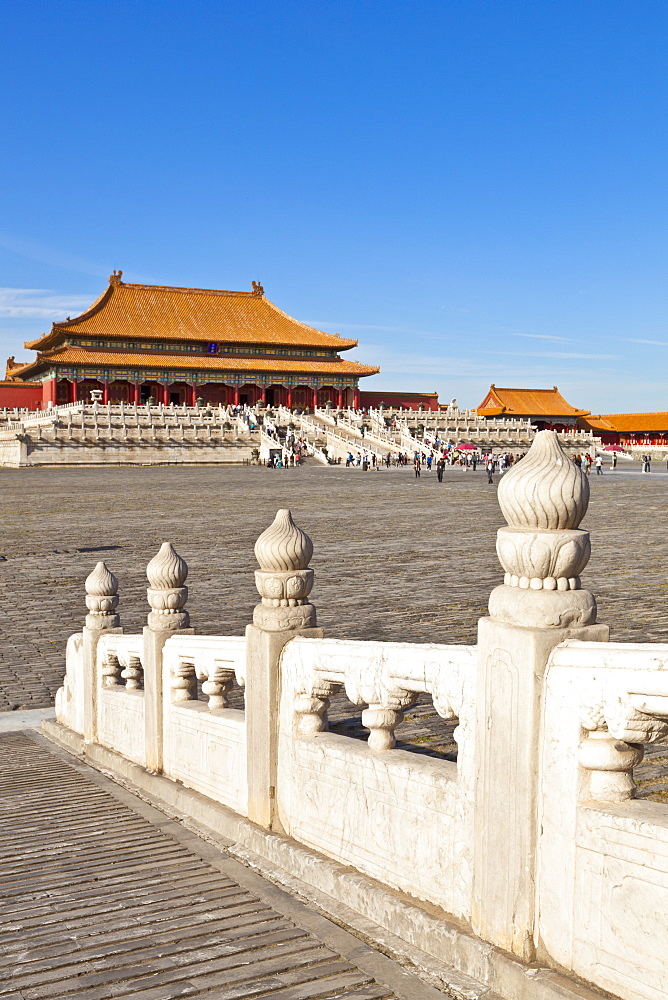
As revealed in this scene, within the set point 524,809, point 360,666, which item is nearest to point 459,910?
point 524,809

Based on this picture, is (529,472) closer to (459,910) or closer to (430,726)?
(459,910)

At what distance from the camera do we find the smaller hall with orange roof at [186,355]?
6531 cm

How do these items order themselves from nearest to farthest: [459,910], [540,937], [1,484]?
[540,937]
[459,910]
[1,484]

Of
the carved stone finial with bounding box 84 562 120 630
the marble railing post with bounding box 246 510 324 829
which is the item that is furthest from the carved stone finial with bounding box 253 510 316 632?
the carved stone finial with bounding box 84 562 120 630

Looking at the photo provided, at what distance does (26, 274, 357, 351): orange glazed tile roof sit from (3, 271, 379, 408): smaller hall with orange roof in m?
0.08

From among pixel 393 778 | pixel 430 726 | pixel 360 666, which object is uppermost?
pixel 360 666

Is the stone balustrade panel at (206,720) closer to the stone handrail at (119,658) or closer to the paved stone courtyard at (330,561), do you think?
the stone handrail at (119,658)

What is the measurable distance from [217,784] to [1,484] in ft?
102

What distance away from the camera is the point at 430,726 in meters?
6.17

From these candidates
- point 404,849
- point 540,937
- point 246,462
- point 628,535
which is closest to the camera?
point 540,937

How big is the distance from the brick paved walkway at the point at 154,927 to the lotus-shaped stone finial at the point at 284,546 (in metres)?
1.39

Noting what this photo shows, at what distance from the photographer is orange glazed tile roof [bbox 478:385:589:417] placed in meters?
76.3

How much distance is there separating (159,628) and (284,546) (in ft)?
5.99

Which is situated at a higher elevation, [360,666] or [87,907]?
[360,666]
